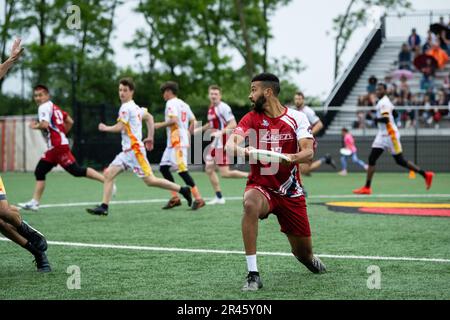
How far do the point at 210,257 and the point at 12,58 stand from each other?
9.55ft

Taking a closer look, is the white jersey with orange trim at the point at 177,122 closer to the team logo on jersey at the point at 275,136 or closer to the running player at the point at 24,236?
the running player at the point at 24,236

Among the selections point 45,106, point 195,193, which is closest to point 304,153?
point 195,193

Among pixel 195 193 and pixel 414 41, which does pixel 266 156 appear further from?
pixel 414 41

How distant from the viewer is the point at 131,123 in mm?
13531

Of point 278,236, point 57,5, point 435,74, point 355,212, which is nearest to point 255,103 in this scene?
point 278,236

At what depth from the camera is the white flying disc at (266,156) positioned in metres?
6.84

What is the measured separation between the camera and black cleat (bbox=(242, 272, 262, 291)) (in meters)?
6.83

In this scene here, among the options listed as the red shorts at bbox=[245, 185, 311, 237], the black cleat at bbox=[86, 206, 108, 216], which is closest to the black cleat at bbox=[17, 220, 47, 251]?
the red shorts at bbox=[245, 185, 311, 237]

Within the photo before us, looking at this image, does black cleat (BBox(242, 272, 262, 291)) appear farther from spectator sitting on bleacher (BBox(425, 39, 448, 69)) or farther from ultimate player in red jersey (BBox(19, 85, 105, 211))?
spectator sitting on bleacher (BBox(425, 39, 448, 69))

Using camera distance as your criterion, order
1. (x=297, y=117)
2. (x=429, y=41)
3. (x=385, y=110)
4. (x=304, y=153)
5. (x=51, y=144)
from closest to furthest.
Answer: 1. (x=304, y=153)
2. (x=297, y=117)
3. (x=51, y=144)
4. (x=385, y=110)
5. (x=429, y=41)

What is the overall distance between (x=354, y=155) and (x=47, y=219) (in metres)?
17.9

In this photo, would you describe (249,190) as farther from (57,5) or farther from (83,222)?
(57,5)

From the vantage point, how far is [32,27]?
3812cm

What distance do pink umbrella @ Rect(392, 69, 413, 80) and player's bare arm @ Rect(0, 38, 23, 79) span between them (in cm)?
2722
